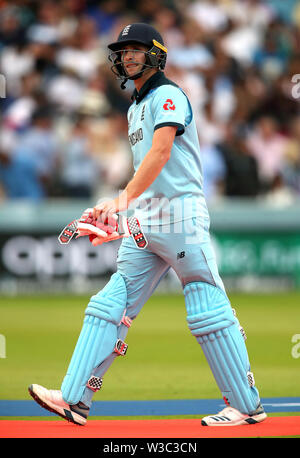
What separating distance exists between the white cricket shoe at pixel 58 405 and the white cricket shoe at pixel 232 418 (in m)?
0.69

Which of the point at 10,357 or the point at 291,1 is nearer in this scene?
the point at 10,357

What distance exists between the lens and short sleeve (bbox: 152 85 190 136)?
15.5 ft

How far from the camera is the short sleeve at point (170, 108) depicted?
4.74m

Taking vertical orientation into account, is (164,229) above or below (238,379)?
above

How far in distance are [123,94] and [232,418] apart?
1012 cm

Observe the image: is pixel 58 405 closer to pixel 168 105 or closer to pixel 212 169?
pixel 168 105

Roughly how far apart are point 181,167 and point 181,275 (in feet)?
2.02

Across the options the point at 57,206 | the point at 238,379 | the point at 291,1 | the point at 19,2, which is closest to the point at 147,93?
the point at 238,379

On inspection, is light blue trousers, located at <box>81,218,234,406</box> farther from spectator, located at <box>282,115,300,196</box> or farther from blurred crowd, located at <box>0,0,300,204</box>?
spectator, located at <box>282,115,300,196</box>

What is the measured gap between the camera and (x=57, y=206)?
13.0 meters

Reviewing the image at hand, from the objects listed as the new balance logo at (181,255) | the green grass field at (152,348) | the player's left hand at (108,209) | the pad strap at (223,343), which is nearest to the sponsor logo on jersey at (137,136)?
the player's left hand at (108,209)

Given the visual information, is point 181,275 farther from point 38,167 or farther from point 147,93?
point 38,167

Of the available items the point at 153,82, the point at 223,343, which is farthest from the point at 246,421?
the point at 153,82

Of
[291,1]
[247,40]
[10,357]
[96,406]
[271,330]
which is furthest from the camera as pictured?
[291,1]
